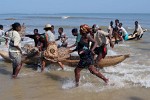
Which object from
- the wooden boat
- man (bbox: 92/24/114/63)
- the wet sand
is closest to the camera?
the wet sand

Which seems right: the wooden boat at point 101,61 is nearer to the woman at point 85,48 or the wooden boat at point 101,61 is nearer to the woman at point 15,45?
the woman at point 15,45

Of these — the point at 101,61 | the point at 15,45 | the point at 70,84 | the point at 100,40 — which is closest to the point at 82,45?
the point at 70,84

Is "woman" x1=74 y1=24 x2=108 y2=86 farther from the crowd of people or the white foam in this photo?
the white foam

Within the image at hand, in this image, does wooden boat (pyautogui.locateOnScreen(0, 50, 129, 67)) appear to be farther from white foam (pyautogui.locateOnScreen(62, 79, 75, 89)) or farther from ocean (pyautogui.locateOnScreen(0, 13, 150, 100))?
white foam (pyautogui.locateOnScreen(62, 79, 75, 89))

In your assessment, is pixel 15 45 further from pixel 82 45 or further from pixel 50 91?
pixel 82 45

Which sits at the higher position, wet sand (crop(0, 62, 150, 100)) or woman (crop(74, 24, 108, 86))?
woman (crop(74, 24, 108, 86))

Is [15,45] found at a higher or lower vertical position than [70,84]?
higher

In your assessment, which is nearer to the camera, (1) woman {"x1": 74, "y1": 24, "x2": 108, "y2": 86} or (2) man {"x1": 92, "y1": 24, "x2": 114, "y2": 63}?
(1) woman {"x1": 74, "y1": 24, "x2": 108, "y2": 86}

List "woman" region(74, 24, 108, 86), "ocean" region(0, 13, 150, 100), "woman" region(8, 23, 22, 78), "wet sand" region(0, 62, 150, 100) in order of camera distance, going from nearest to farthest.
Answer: "wet sand" region(0, 62, 150, 100), "ocean" region(0, 13, 150, 100), "woman" region(74, 24, 108, 86), "woman" region(8, 23, 22, 78)

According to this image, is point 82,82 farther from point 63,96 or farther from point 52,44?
point 52,44

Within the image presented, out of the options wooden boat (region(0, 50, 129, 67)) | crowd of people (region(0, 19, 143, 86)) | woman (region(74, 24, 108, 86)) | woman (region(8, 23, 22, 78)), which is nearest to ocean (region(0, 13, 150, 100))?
wooden boat (region(0, 50, 129, 67))

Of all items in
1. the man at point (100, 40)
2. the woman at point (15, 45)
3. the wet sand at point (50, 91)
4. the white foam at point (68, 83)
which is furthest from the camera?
the man at point (100, 40)

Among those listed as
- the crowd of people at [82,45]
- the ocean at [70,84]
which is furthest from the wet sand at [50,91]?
the crowd of people at [82,45]

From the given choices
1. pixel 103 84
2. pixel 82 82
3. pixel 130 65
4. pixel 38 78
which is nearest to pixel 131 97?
pixel 103 84
